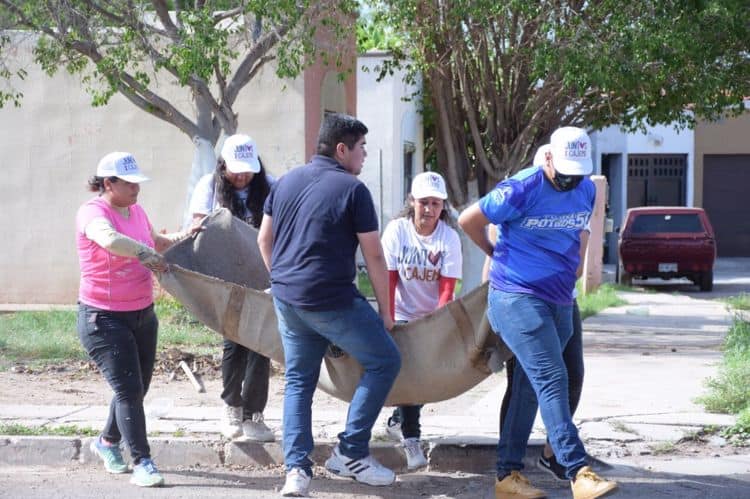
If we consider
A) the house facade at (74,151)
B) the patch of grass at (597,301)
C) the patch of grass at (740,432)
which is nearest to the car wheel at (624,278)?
the patch of grass at (597,301)

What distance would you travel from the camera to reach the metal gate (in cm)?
3338

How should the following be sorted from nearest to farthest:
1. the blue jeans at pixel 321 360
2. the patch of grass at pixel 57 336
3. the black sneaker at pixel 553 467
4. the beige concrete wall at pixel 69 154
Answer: the blue jeans at pixel 321 360, the black sneaker at pixel 553 467, the patch of grass at pixel 57 336, the beige concrete wall at pixel 69 154

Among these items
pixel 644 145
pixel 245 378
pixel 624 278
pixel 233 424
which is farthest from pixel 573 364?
pixel 644 145

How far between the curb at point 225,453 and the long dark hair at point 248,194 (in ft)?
4.48

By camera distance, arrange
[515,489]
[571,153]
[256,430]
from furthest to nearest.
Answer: [256,430], [515,489], [571,153]

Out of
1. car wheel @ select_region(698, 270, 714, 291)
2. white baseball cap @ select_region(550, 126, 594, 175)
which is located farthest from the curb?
car wheel @ select_region(698, 270, 714, 291)

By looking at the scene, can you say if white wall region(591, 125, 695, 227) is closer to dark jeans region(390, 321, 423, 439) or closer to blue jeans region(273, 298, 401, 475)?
dark jeans region(390, 321, 423, 439)

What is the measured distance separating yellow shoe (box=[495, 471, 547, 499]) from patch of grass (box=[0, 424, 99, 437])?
279 centimetres

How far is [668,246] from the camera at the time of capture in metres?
21.7

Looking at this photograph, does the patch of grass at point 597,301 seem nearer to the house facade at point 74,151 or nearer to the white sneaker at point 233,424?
Answer: the house facade at point 74,151

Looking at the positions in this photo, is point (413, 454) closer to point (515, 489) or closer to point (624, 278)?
point (515, 489)

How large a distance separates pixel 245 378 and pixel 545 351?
210cm

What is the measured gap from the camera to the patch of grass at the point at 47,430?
287 inches

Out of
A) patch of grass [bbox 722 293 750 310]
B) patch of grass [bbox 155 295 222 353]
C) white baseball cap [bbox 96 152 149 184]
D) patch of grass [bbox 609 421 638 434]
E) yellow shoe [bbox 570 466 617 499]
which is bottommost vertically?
patch of grass [bbox 722 293 750 310]
